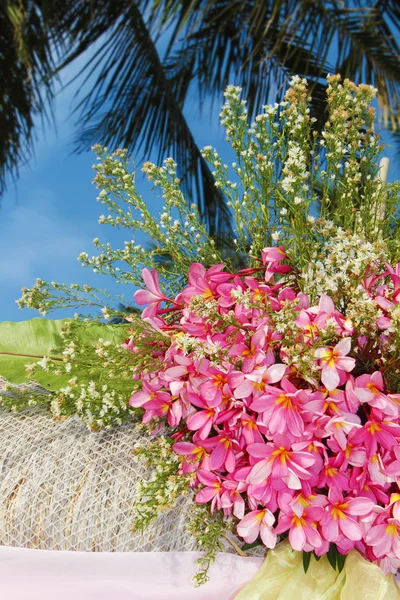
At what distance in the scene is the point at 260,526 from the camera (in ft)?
2.59

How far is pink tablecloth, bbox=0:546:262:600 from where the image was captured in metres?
0.90

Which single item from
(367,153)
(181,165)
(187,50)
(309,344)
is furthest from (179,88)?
(309,344)

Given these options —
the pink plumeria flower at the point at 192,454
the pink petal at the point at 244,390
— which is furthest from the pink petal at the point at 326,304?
the pink plumeria flower at the point at 192,454

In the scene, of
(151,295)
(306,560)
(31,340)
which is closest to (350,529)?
(306,560)

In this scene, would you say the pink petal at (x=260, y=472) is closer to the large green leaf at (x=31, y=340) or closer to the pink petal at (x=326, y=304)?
the pink petal at (x=326, y=304)

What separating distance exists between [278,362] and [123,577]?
39cm

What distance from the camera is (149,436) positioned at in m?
0.99

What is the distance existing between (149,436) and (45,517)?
0.64 feet

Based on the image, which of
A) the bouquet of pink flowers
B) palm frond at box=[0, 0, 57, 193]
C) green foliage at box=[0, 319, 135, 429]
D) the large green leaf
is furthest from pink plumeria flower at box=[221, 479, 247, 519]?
palm frond at box=[0, 0, 57, 193]

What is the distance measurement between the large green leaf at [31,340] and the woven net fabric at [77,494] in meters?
0.13

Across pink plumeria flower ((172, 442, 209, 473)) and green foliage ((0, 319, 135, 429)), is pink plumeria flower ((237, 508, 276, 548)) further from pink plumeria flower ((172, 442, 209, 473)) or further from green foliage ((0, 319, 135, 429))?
green foliage ((0, 319, 135, 429))

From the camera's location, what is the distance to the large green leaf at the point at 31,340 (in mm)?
1117

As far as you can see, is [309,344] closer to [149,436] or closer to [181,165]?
[149,436]

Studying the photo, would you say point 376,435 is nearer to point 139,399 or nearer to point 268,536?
point 268,536
